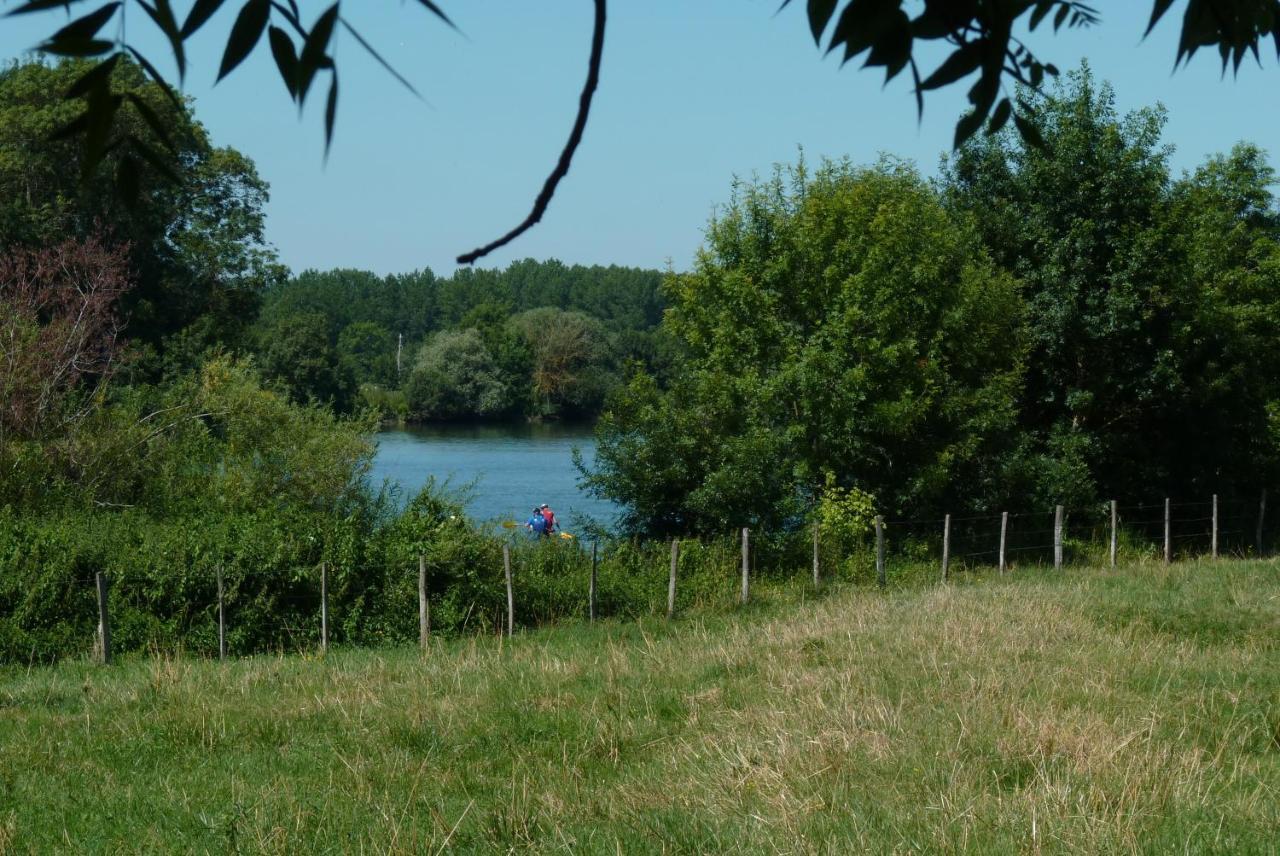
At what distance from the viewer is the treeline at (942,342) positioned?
2805cm

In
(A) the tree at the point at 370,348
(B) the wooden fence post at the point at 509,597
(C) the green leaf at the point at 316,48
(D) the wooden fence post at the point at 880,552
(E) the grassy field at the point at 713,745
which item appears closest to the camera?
(C) the green leaf at the point at 316,48

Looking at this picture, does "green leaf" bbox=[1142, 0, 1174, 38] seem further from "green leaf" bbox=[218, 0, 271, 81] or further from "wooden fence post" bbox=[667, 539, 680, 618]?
"wooden fence post" bbox=[667, 539, 680, 618]

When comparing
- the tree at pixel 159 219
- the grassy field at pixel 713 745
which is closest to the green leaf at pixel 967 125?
the grassy field at pixel 713 745

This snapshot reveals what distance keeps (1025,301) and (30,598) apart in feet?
69.0

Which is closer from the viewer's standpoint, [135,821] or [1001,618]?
[135,821]

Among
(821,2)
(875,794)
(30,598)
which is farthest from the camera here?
(30,598)

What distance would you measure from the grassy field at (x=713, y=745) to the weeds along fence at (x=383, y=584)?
18.2 feet

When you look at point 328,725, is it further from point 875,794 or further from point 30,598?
point 30,598

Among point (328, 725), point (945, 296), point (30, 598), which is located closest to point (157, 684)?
point (328, 725)

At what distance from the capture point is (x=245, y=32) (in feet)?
6.67

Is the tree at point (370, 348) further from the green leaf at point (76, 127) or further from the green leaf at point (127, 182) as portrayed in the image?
the green leaf at point (76, 127)

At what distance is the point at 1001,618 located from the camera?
13.7 meters

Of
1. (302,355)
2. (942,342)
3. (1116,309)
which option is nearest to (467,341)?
(302,355)

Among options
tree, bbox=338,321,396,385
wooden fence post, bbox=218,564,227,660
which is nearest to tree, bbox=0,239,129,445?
wooden fence post, bbox=218,564,227,660
